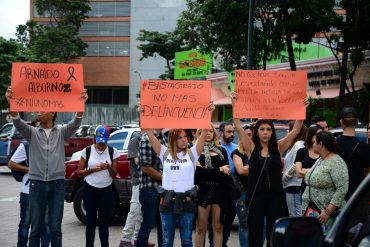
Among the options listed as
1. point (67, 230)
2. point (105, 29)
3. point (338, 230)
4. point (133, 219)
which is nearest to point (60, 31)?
point (105, 29)

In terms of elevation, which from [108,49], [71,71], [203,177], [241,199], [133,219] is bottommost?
[133,219]

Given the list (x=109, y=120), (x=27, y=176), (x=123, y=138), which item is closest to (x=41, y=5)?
(x=109, y=120)

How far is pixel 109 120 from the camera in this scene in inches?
2530

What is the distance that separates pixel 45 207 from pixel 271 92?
9.23 ft

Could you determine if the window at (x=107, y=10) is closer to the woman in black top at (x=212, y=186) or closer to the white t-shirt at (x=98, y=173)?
the white t-shirt at (x=98, y=173)

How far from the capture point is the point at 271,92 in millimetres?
7652

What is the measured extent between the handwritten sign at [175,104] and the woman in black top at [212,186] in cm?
55

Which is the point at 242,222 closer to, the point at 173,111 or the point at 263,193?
the point at 263,193

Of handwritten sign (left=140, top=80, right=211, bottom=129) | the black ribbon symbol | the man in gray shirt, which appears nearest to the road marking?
the man in gray shirt

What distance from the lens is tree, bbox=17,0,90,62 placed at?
2422 inches

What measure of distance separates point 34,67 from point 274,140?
282 centimetres

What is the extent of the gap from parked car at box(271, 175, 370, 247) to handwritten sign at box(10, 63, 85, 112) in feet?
15.9

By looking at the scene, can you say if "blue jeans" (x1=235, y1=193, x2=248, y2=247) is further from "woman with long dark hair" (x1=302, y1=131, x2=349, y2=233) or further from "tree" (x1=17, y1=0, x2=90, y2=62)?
"tree" (x1=17, y1=0, x2=90, y2=62)

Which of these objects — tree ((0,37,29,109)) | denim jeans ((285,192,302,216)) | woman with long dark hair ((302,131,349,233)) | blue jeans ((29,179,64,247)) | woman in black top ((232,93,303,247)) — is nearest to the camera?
woman with long dark hair ((302,131,349,233))
